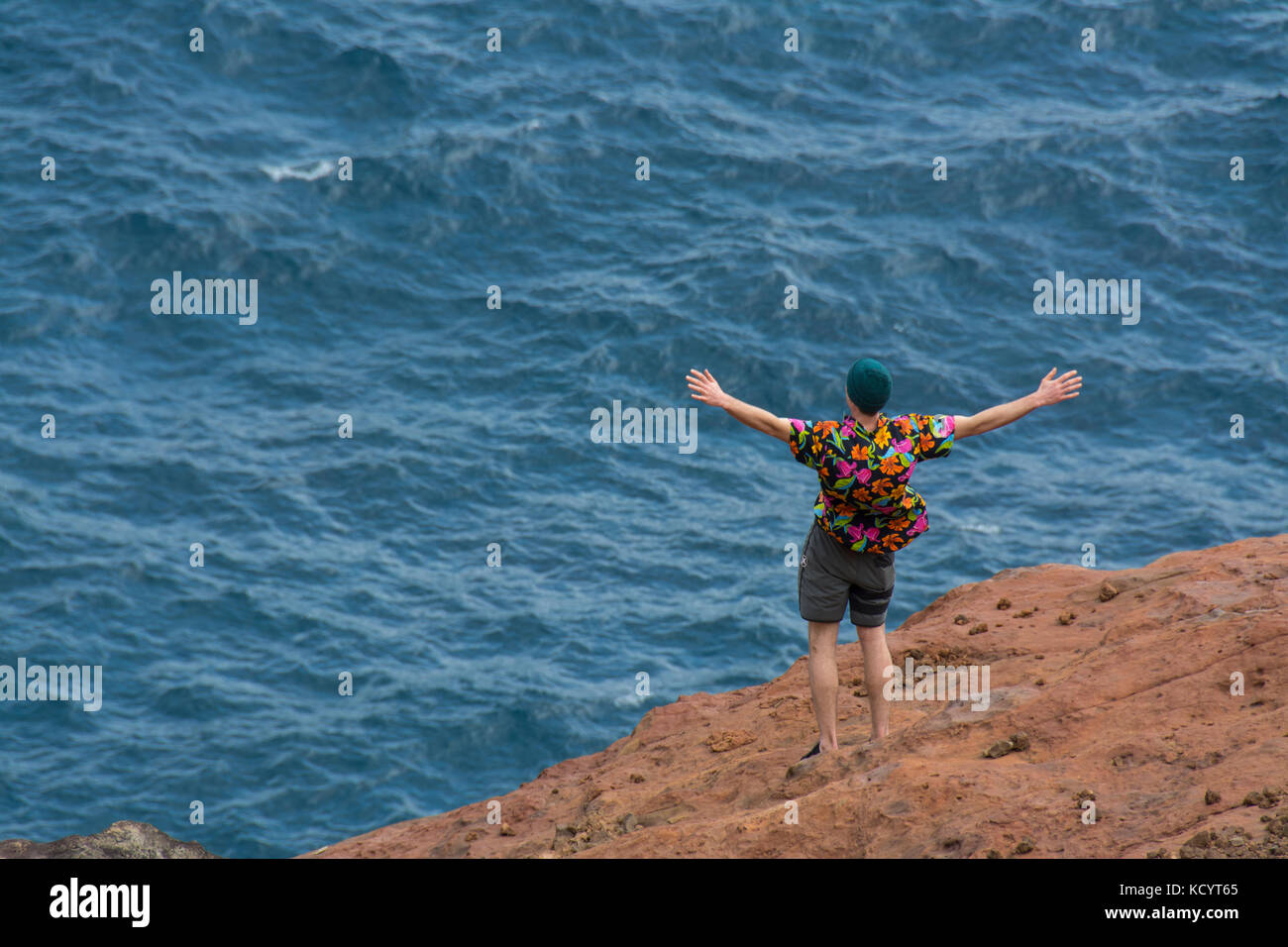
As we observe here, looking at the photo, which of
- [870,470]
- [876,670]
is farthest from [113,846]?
[870,470]

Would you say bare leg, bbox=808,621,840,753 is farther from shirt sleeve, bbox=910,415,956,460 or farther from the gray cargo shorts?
shirt sleeve, bbox=910,415,956,460

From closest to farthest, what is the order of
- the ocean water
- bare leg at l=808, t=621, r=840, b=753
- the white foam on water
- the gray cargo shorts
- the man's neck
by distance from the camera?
the man's neck
the gray cargo shorts
bare leg at l=808, t=621, r=840, b=753
the ocean water
the white foam on water

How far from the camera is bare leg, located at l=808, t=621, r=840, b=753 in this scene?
11.5 m

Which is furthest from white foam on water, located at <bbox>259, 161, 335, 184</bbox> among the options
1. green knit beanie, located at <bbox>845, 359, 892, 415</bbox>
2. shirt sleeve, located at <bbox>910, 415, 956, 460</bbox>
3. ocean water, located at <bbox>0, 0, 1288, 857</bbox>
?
shirt sleeve, located at <bbox>910, 415, 956, 460</bbox>

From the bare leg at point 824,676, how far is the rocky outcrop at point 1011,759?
35 centimetres

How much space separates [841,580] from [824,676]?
855 mm

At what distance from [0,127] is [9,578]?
19984mm

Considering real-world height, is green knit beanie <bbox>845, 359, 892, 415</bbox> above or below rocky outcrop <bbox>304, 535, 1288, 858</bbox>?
above

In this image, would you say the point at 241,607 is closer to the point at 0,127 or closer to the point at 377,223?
the point at 377,223

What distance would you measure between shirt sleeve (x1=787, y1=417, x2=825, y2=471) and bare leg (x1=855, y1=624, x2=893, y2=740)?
1.51 meters

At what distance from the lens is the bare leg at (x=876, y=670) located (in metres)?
11.5

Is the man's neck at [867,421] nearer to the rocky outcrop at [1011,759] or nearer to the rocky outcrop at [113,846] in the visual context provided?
the rocky outcrop at [1011,759]

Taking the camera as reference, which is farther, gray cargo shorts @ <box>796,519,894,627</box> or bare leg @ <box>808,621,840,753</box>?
bare leg @ <box>808,621,840,753</box>

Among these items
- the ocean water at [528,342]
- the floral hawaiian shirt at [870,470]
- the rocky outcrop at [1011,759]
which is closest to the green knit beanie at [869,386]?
the floral hawaiian shirt at [870,470]
